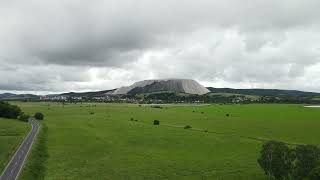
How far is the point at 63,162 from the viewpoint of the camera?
3049 inches

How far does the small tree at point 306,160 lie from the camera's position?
61156mm

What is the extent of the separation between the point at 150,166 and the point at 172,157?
11.8 meters

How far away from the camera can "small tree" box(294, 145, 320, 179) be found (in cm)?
6116

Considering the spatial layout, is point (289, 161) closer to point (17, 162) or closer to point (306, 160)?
point (306, 160)

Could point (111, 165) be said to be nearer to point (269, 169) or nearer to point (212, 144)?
point (269, 169)

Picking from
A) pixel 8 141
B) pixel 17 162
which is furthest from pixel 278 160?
pixel 8 141

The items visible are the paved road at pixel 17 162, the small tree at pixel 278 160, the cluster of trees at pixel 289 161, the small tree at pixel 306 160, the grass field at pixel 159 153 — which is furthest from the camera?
the grass field at pixel 159 153

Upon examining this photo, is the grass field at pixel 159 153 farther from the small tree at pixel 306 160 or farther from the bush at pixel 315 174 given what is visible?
the bush at pixel 315 174

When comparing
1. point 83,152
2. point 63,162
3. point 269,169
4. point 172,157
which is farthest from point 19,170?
point 269,169

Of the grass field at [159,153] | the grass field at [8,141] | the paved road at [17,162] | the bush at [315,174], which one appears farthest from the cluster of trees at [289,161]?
the grass field at [8,141]

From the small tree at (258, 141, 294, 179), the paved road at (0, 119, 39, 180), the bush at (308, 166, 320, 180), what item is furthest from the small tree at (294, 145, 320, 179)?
the paved road at (0, 119, 39, 180)

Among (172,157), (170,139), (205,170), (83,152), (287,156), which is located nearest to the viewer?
(287,156)

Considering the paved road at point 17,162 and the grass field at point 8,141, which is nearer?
the paved road at point 17,162

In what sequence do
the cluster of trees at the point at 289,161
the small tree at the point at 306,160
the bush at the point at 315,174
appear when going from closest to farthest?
the bush at the point at 315,174
the small tree at the point at 306,160
the cluster of trees at the point at 289,161
